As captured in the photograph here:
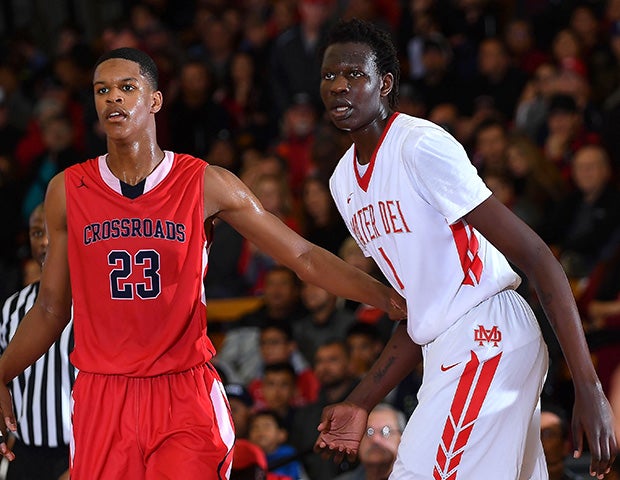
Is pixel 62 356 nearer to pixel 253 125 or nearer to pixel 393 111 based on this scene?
Result: pixel 393 111

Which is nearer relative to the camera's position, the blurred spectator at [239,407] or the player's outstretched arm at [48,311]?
the player's outstretched arm at [48,311]

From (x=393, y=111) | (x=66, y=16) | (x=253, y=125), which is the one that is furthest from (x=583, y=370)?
(x=66, y=16)

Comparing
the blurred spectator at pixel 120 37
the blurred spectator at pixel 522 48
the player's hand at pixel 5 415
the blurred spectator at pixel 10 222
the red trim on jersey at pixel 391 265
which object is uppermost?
the blurred spectator at pixel 120 37

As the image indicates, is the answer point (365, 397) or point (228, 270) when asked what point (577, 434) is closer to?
point (365, 397)

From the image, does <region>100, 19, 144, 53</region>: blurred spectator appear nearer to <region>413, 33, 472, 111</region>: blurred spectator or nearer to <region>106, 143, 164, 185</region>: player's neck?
<region>413, 33, 472, 111</region>: blurred spectator

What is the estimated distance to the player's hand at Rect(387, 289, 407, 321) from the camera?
450 centimetres

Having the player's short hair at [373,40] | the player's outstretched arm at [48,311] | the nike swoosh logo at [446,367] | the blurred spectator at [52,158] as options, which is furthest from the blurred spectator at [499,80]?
the nike swoosh logo at [446,367]

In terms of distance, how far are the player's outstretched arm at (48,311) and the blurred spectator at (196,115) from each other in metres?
6.73

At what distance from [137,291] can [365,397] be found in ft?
2.96

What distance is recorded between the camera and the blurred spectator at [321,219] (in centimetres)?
912

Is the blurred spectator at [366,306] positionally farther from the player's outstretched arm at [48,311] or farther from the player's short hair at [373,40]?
the player's outstretched arm at [48,311]

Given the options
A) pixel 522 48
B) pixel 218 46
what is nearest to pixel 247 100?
pixel 218 46

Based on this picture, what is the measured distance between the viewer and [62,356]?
5.58 metres

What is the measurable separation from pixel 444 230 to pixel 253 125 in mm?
7228
